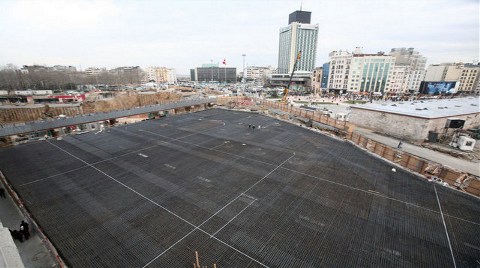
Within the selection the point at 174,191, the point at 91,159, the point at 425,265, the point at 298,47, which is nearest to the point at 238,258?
the point at 174,191

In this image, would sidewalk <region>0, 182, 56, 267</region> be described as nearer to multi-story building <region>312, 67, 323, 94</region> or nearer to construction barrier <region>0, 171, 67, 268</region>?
construction barrier <region>0, 171, 67, 268</region>

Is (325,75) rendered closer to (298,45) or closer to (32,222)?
(298,45)

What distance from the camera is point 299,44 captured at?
160625mm

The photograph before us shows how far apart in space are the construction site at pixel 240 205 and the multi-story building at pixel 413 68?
111168 millimetres

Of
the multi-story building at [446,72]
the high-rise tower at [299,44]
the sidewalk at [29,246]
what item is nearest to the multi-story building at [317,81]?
the high-rise tower at [299,44]

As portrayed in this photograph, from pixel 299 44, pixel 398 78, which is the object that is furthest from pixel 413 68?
pixel 299 44

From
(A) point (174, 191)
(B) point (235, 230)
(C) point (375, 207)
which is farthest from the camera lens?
(A) point (174, 191)

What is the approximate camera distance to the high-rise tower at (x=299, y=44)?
157m

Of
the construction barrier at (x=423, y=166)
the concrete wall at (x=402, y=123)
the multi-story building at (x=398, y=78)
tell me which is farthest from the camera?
the multi-story building at (x=398, y=78)

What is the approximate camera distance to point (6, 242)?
851 centimetres

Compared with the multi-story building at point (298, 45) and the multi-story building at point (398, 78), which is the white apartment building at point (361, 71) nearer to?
A: the multi-story building at point (398, 78)

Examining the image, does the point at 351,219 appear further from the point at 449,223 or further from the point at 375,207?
the point at 449,223

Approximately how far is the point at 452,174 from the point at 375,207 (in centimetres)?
955

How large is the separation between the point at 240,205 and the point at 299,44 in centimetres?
17130
